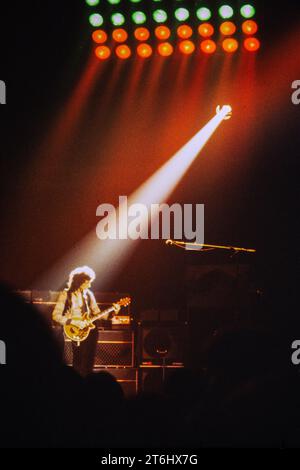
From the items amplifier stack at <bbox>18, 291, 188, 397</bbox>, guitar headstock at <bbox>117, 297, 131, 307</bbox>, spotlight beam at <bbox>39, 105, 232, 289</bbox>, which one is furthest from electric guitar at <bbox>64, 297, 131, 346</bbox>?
spotlight beam at <bbox>39, 105, 232, 289</bbox>

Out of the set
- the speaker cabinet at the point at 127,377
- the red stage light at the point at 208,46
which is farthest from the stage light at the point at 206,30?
the speaker cabinet at the point at 127,377

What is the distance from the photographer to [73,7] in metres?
4.95

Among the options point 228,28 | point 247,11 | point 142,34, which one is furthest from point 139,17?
point 247,11

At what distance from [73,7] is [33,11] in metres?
0.37

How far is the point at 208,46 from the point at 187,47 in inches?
8.1

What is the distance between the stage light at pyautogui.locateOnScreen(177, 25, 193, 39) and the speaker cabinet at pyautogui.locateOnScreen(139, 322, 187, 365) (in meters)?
2.84

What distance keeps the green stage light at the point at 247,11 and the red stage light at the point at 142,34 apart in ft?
2.97

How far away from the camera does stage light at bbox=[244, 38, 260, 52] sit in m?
5.12

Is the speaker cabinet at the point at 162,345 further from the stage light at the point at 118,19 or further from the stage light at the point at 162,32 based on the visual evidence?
the stage light at the point at 118,19

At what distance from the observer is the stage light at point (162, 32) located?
197 inches

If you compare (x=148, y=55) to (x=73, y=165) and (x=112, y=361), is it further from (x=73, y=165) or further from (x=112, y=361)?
(x=112, y=361)

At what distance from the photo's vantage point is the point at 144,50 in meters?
5.24

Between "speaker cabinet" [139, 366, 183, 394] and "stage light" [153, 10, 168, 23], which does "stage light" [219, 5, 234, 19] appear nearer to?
"stage light" [153, 10, 168, 23]

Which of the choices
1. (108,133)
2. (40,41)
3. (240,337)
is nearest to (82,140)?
(108,133)
